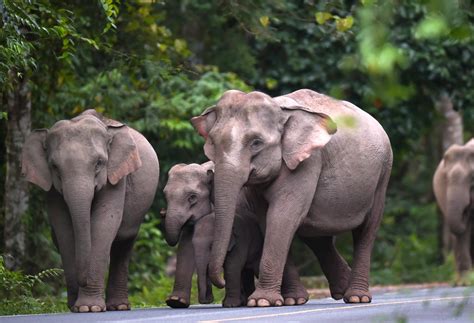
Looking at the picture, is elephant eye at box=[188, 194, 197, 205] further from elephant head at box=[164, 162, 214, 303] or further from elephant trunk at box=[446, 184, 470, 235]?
elephant trunk at box=[446, 184, 470, 235]

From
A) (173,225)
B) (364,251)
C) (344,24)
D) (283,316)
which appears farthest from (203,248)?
(344,24)

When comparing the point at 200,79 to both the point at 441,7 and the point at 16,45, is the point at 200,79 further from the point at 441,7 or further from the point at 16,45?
the point at 441,7

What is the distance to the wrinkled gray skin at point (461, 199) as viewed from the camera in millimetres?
21578

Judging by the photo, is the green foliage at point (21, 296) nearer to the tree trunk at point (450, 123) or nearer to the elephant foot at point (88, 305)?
the elephant foot at point (88, 305)

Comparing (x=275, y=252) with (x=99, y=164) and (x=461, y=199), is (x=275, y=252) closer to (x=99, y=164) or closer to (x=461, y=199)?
(x=99, y=164)

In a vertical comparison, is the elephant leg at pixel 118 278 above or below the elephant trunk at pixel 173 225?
below

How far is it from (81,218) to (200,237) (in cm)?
159

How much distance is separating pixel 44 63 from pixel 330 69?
1034cm

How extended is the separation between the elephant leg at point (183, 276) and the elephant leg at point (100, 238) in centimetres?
87

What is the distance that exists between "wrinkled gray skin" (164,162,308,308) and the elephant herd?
0.04ft

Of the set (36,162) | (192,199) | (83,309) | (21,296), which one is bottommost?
(21,296)

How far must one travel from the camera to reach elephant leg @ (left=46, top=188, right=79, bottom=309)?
530 inches

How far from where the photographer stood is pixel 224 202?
42.1 ft

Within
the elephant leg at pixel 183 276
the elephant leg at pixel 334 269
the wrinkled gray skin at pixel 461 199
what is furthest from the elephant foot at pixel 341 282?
the wrinkled gray skin at pixel 461 199
